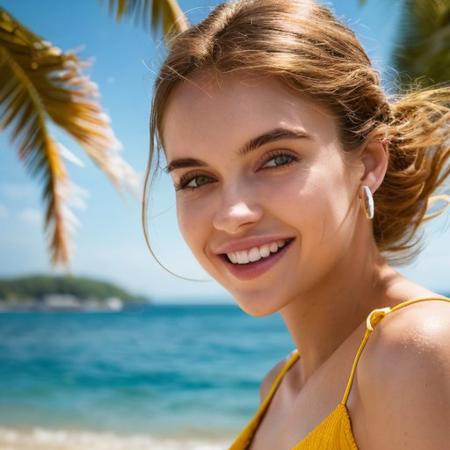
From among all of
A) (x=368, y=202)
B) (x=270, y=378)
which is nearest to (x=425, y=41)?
(x=270, y=378)

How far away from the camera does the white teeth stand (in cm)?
179

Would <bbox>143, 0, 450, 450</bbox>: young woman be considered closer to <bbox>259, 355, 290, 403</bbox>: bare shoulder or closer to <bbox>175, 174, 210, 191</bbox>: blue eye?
<bbox>175, 174, 210, 191</bbox>: blue eye

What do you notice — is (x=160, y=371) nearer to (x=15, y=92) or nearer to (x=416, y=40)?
(x=416, y=40)

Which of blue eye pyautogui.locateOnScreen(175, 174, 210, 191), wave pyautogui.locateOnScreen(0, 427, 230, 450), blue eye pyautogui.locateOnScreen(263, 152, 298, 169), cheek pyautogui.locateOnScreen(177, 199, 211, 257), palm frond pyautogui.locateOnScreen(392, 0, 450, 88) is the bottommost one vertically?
cheek pyautogui.locateOnScreen(177, 199, 211, 257)

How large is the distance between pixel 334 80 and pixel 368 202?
350 millimetres

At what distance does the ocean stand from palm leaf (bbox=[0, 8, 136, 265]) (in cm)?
734

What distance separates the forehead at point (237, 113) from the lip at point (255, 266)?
304mm

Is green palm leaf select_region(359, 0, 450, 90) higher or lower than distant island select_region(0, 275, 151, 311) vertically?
lower

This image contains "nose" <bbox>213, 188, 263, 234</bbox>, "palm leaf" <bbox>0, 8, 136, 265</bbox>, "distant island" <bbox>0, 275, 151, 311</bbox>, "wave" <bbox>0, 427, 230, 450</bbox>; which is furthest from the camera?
"distant island" <bbox>0, 275, 151, 311</bbox>

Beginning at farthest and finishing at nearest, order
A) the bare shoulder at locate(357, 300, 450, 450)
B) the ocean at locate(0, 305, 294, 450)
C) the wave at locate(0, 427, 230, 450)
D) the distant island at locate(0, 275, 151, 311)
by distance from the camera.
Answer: the distant island at locate(0, 275, 151, 311), the ocean at locate(0, 305, 294, 450), the wave at locate(0, 427, 230, 450), the bare shoulder at locate(357, 300, 450, 450)

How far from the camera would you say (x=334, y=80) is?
6.16 feet

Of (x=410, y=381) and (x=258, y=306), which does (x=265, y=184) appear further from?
(x=410, y=381)

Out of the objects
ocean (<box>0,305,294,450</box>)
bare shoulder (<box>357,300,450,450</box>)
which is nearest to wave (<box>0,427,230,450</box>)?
ocean (<box>0,305,294,450</box>)

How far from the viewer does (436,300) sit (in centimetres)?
158
